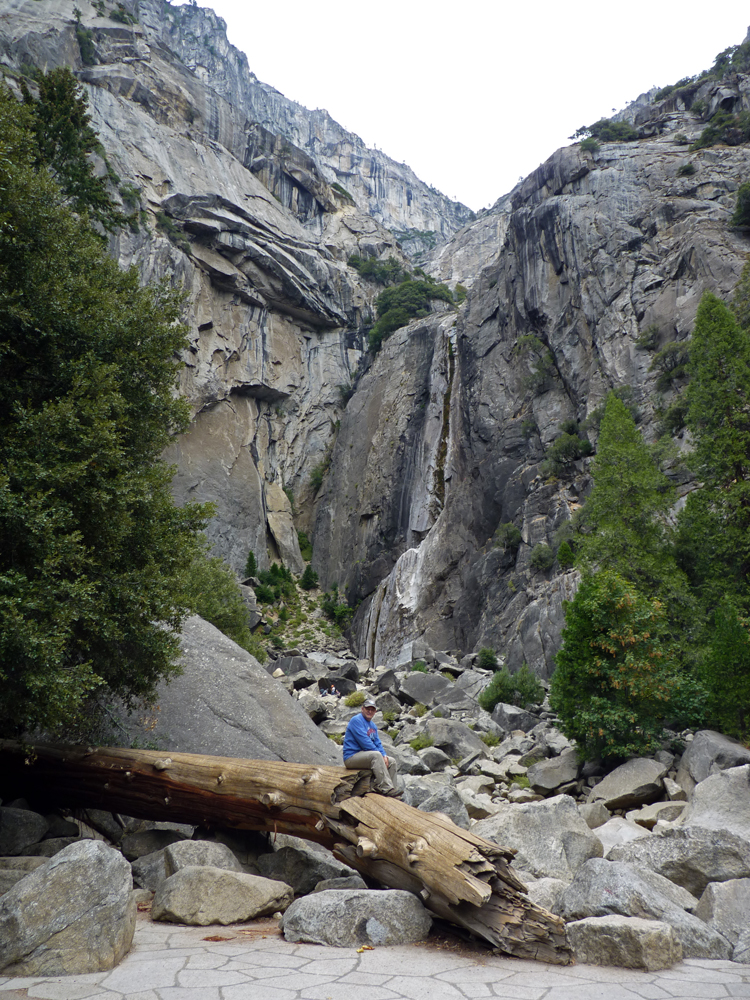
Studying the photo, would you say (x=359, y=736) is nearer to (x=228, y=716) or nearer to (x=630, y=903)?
(x=630, y=903)

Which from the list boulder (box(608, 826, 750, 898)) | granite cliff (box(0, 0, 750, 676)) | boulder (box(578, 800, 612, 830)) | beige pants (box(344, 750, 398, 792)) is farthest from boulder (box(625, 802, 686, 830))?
granite cliff (box(0, 0, 750, 676))

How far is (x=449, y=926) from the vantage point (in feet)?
17.9

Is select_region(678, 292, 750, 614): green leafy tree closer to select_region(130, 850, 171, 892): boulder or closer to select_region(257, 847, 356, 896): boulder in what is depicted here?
select_region(257, 847, 356, 896): boulder

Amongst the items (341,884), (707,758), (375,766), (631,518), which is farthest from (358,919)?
(631,518)

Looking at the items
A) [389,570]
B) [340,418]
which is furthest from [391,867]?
[340,418]

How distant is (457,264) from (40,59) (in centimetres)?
6171

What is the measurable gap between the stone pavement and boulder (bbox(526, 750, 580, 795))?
861 centimetres

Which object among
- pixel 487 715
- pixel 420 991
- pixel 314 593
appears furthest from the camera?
pixel 314 593

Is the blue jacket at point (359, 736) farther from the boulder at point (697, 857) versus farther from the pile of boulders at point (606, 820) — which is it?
the boulder at point (697, 857)

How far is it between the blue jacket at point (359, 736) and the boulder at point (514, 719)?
13502 mm

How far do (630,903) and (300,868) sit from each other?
12.3ft

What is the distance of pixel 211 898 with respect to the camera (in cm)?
601

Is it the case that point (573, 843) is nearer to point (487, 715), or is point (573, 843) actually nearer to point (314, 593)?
point (487, 715)

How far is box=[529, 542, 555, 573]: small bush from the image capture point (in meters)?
32.1
